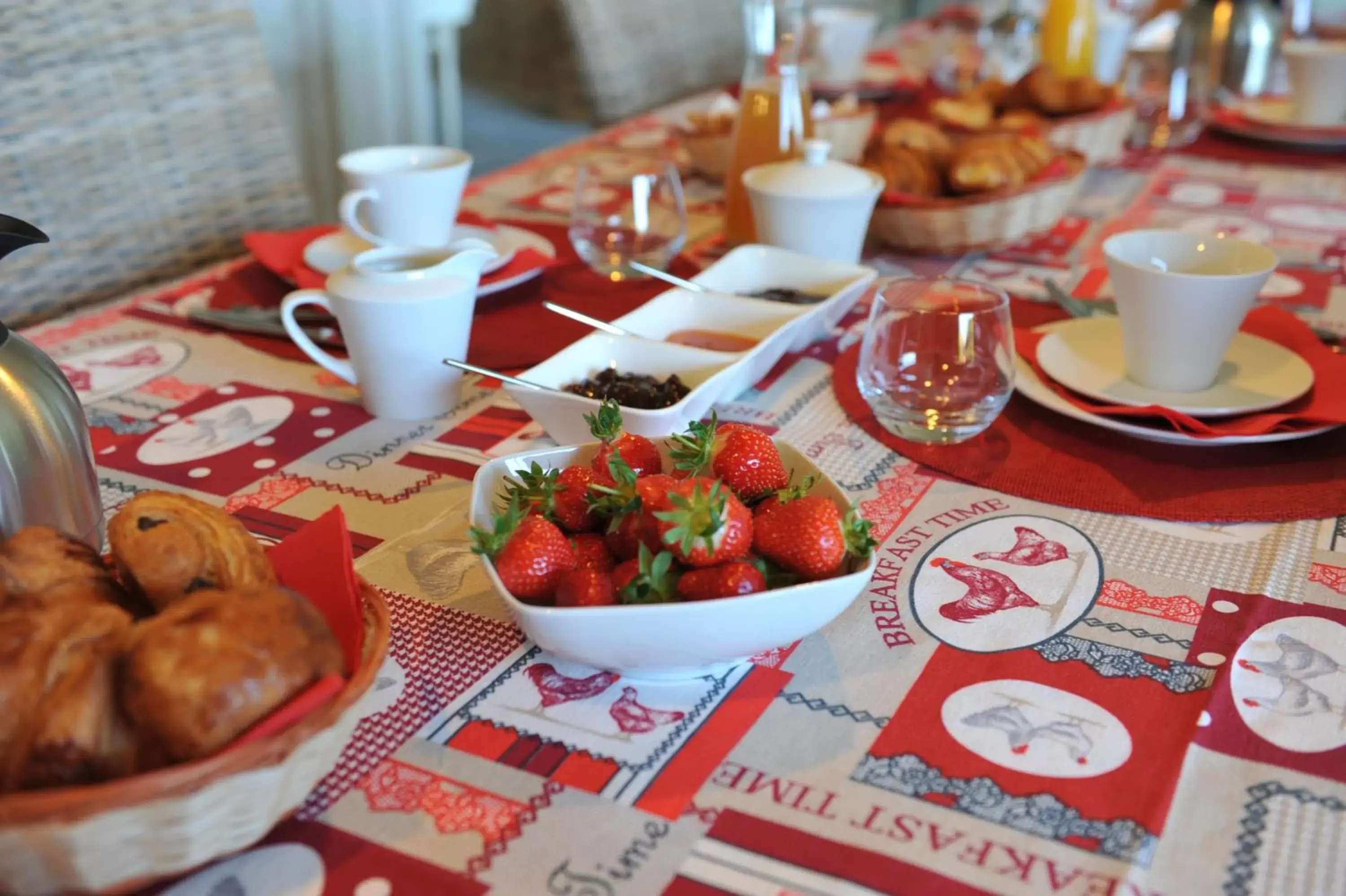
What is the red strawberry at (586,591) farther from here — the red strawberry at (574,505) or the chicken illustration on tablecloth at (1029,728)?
the chicken illustration on tablecloth at (1029,728)

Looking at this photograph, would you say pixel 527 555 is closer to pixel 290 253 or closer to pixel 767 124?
pixel 290 253

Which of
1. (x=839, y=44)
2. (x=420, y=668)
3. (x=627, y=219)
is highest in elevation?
(x=839, y=44)

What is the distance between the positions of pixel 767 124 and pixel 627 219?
7.6 inches

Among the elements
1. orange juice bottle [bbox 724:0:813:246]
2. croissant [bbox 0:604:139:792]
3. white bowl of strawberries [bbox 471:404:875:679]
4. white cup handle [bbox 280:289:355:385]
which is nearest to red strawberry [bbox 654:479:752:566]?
white bowl of strawberries [bbox 471:404:875:679]

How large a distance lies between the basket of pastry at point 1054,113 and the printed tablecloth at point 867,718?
32.5 inches

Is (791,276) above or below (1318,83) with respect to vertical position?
below

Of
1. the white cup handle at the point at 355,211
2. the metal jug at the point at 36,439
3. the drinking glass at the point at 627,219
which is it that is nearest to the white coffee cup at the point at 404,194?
the white cup handle at the point at 355,211

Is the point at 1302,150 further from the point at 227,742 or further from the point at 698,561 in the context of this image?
the point at 227,742

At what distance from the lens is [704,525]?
54 centimetres

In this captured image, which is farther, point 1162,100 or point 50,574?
point 1162,100

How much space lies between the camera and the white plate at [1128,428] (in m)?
0.82

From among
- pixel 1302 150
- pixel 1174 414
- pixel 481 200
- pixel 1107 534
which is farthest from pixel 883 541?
pixel 1302 150

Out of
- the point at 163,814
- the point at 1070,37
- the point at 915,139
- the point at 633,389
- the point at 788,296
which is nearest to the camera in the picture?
the point at 163,814

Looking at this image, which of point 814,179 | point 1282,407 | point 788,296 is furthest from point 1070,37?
point 1282,407
